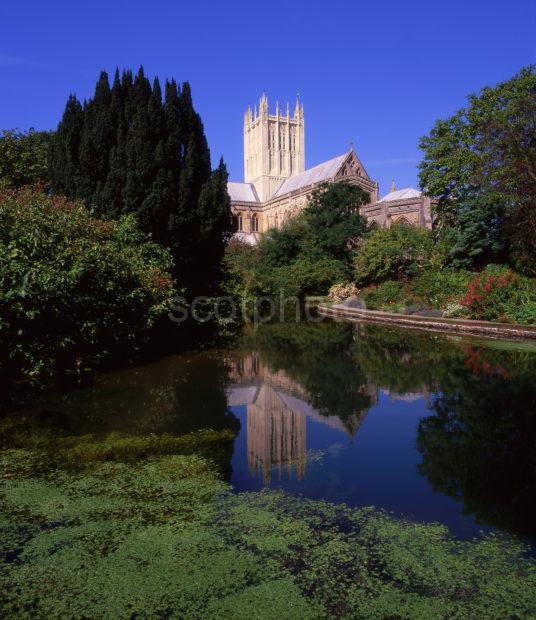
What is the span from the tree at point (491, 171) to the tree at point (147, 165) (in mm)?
9335

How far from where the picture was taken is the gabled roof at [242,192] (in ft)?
240

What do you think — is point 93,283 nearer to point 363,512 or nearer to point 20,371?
point 20,371

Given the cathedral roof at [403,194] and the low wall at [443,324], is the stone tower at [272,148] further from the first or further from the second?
the low wall at [443,324]

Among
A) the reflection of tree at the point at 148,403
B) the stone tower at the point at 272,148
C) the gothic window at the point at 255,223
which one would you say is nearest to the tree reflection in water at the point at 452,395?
the reflection of tree at the point at 148,403

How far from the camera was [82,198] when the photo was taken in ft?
50.3

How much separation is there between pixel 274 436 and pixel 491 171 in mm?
15672

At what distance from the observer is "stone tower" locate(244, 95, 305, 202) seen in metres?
77.7

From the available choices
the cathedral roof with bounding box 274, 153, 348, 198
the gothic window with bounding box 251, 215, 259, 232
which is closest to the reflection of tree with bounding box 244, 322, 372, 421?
the cathedral roof with bounding box 274, 153, 348, 198

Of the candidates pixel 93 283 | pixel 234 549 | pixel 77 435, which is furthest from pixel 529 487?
pixel 93 283

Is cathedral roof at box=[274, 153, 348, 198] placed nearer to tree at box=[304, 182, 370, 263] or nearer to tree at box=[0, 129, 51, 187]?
tree at box=[304, 182, 370, 263]

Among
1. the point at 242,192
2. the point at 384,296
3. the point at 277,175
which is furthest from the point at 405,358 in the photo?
the point at 277,175

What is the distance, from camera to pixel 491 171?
18.6 metres

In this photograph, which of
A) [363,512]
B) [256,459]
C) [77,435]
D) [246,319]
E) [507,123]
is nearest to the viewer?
[363,512]

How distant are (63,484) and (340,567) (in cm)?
255
